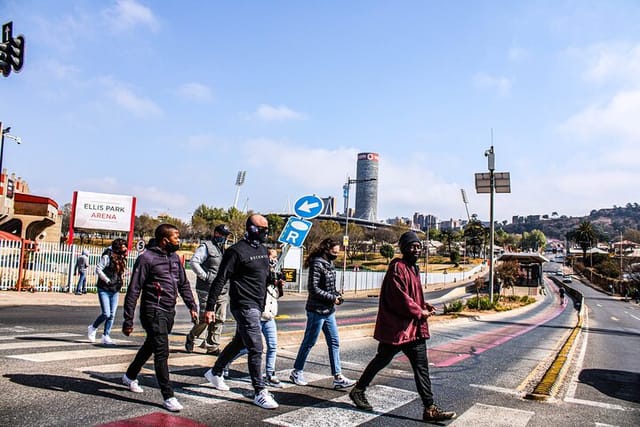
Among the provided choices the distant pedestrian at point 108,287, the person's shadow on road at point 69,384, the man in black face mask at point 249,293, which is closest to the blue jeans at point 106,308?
the distant pedestrian at point 108,287

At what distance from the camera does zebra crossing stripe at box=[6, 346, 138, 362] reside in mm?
6609

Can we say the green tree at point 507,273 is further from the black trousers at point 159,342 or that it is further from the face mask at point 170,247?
the black trousers at point 159,342

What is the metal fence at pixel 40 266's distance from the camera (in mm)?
19766

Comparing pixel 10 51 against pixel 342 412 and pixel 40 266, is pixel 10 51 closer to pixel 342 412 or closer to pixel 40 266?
pixel 40 266

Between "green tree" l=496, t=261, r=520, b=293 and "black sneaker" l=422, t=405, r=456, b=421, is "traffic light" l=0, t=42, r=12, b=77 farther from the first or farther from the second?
"green tree" l=496, t=261, r=520, b=293

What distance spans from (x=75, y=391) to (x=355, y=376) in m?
3.68

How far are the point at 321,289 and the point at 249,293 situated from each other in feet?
4.22

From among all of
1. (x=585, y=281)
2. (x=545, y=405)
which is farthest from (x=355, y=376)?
(x=585, y=281)

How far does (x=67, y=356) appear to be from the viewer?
22.7 feet

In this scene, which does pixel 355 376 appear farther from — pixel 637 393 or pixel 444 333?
pixel 444 333

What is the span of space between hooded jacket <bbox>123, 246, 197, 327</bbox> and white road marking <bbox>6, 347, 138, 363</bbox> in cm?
228

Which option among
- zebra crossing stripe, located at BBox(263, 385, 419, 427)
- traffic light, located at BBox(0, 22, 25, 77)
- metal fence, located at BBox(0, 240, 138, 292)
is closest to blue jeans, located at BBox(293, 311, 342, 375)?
zebra crossing stripe, located at BBox(263, 385, 419, 427)

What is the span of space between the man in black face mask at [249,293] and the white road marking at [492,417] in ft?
6.45

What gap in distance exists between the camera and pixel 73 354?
7.11 m
